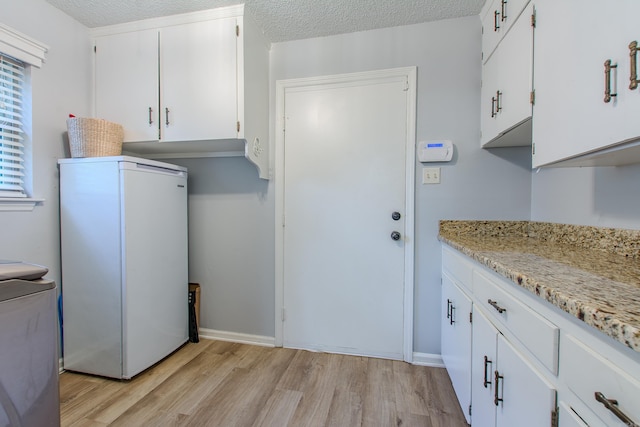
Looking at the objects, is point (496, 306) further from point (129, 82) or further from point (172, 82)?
point (129, 82)

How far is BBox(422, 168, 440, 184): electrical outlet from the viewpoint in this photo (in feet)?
6.15

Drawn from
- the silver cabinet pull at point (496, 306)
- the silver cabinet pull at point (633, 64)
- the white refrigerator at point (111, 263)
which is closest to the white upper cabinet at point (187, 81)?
the white refrigerator at point (111, 263)

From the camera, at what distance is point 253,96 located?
186 centimetres

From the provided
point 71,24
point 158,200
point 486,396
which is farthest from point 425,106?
point 71,24

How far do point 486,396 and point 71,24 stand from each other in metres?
3.17

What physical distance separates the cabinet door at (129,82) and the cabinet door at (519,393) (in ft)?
7.33

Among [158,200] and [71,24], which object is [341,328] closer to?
[158,200]

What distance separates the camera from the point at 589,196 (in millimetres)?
1325

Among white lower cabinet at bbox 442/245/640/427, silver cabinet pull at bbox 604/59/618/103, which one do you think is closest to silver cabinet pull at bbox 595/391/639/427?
white lower cabinet at bbox 442/245/640/427

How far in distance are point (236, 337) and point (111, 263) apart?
107cm

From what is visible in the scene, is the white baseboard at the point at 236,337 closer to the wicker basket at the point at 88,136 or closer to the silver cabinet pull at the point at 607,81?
the wicker basket at the point at 88,136

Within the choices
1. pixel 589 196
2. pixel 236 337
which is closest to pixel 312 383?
pixel 236 337

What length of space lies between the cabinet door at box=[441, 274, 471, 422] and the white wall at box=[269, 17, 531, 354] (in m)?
0.18

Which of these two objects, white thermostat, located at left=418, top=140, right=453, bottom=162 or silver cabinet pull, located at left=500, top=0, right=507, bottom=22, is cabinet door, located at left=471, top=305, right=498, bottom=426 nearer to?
white thermostat, located at left=418, top=140, right=453, bottom=162
